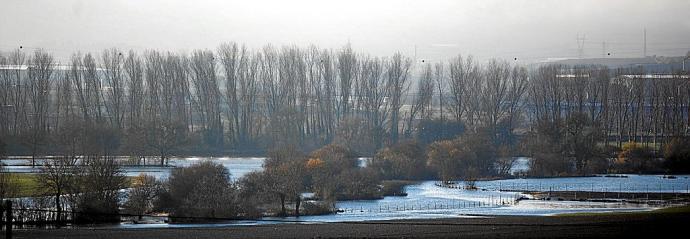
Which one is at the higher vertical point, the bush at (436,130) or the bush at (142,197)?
the bush at (436,130)

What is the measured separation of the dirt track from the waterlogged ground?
326 centimetres

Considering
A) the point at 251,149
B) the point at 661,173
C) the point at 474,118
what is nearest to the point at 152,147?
the point at 251,149

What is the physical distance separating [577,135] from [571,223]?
35.0 metres

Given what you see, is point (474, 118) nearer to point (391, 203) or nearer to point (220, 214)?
point (391, 203)

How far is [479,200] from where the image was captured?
54156 millimetres

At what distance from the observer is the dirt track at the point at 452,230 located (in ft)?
116

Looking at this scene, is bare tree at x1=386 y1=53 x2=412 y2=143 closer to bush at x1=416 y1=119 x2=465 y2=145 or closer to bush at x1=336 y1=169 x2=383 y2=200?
bush at x1=416 y1=119 x2=465 y2=145

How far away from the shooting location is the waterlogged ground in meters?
46.8

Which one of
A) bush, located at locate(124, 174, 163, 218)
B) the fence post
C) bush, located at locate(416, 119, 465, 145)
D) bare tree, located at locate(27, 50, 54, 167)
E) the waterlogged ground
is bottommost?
the waterlogged ground

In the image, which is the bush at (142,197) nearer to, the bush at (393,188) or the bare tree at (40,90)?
the bush at (393,188)

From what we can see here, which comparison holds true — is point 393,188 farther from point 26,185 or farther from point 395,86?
point 395,86

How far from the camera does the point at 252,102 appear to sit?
86188 millimetres

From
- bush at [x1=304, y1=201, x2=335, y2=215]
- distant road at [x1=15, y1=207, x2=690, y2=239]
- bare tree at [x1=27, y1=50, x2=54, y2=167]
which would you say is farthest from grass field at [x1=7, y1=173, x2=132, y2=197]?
bare tree at [x1=27, y1=50, x2=54, y2=167]

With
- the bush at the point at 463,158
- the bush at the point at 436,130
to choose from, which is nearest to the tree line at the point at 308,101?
the bush at the point at 436,130
